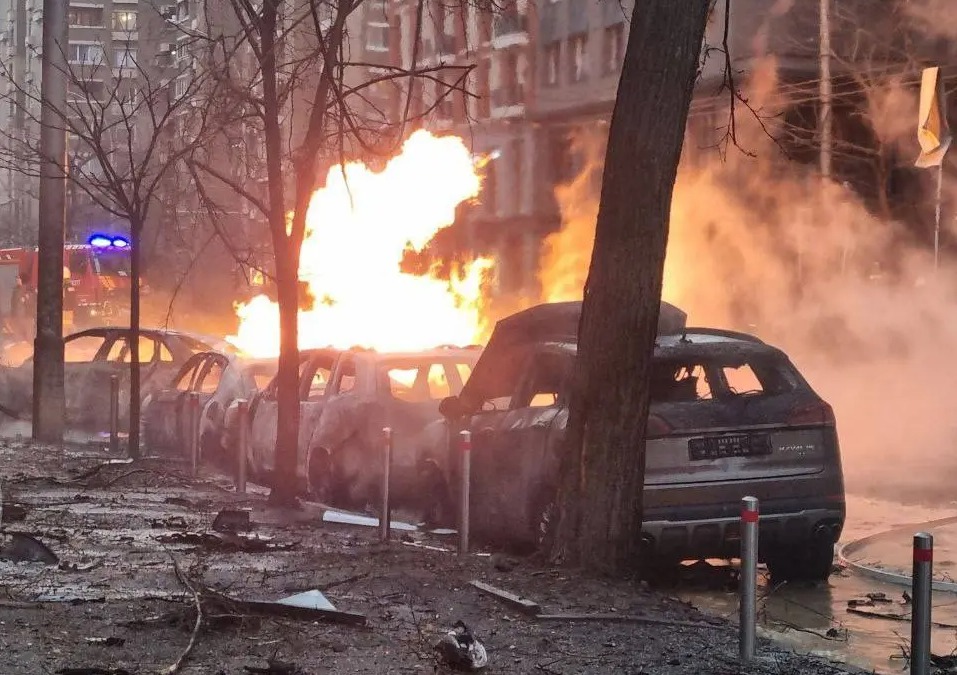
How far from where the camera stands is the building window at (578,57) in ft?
180

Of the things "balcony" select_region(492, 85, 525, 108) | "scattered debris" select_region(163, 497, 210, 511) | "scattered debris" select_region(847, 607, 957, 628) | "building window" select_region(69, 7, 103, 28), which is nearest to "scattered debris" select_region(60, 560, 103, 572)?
"scattered debris" select_region(163, 497, 210, 511)

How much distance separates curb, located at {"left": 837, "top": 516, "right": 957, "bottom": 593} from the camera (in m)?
9.76

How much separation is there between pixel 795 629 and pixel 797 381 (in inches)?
85.7

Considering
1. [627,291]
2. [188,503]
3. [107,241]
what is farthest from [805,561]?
[107,241]

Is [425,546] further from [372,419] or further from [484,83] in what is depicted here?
[484,83]

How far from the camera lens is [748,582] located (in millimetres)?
7266

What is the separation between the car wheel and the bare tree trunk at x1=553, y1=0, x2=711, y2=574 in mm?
5241

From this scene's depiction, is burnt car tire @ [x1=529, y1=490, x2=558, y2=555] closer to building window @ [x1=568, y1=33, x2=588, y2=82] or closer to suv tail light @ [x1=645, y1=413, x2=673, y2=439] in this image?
suv tail light @ [x1=645, y1=413, x2=673, y2=439]

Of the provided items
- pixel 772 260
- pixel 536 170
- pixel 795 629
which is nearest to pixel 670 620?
pixel 795 629

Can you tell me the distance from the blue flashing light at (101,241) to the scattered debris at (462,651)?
1790 centimetres

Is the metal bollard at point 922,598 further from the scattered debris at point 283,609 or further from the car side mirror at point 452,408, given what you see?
the car side mirror at point 452,408

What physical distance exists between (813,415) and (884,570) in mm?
1186

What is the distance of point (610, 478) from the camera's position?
917 centimetres

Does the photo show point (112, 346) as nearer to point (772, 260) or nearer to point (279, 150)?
point (279, 150)
